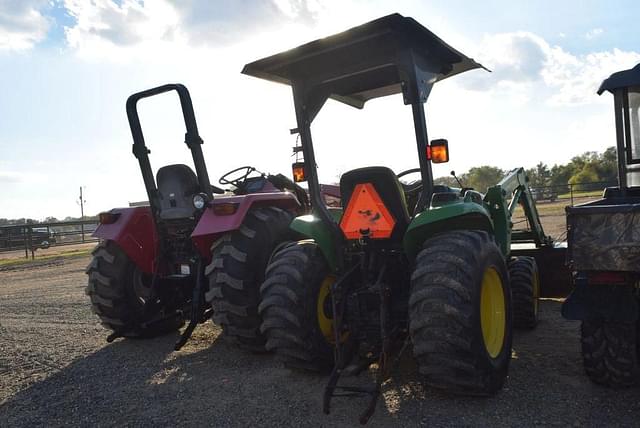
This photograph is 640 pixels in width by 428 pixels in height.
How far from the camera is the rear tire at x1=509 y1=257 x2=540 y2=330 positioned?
5051 millimetres

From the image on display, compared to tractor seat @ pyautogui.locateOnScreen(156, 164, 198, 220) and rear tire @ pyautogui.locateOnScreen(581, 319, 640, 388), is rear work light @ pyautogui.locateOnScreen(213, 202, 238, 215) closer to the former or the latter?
tractor seat @ pyautogui.locateOnScreen(156, 164, 198, 220)

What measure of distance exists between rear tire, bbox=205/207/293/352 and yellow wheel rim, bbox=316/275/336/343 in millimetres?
858

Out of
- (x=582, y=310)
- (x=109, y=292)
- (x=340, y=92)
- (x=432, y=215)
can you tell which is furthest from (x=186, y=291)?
(x=582, y=310)

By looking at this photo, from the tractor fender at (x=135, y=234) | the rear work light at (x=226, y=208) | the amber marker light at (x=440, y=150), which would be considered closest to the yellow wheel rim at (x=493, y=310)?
the amber marker light at (x=440, y=150)

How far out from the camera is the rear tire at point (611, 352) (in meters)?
3.34

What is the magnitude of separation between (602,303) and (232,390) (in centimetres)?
265

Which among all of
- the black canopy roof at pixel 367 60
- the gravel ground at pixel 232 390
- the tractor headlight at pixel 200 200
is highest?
the black canopy roof at pixel 367 60

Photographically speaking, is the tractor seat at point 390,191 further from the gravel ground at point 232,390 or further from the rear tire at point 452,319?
the gravel ground at point 232,390

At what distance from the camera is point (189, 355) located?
4980mm

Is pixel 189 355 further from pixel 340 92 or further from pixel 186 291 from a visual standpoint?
pixel 340 92

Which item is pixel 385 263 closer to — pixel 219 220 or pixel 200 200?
pixel 219 220

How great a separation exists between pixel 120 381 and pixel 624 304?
382cm

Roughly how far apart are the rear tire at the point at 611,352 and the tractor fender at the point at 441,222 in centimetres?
98

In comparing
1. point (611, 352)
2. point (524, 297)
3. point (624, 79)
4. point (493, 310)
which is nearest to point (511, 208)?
point (524, 297)
